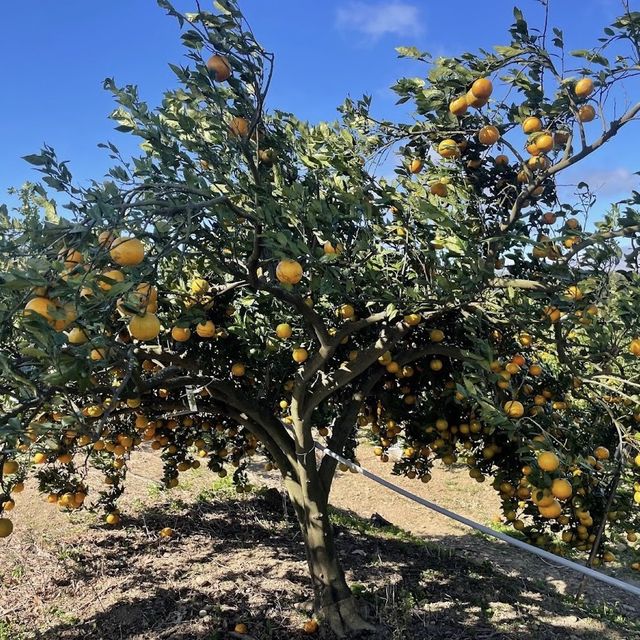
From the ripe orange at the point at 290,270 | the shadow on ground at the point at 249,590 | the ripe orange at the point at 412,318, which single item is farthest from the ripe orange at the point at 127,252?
the shadow on ground at the point at 249,590

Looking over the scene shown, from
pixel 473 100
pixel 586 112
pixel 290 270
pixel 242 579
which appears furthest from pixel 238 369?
pixel 586 112

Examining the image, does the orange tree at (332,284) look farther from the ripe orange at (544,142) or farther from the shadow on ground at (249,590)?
the shadow on ground at (249,590)

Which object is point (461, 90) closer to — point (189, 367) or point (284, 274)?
point (284, 274)

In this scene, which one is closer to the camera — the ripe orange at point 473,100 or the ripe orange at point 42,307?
the ripe orange at point 42,307

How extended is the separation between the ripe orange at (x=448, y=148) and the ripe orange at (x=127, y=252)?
1.72 m

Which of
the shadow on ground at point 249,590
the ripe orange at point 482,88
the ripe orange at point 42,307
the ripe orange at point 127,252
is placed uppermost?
the ripe orange at point 482,88

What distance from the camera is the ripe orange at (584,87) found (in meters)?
2.37

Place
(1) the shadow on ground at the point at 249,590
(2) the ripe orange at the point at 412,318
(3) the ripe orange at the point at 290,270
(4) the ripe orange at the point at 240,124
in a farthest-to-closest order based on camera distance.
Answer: (1) the shadow on ground at the point at 249,590
(2) the ripe orange at the point at 412,318
(4) the ripe orange at the point at 240,124
(3) the ripe orange at the point at 290,270

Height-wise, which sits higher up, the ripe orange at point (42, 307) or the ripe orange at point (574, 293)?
the ripe orange at point (574, 293)

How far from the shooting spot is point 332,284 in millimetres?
2514

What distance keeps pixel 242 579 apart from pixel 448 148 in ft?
13.0

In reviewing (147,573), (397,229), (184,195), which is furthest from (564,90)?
(147,573)

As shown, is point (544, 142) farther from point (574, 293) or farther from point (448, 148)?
point (574, 293)

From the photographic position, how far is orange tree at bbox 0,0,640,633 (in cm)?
177
